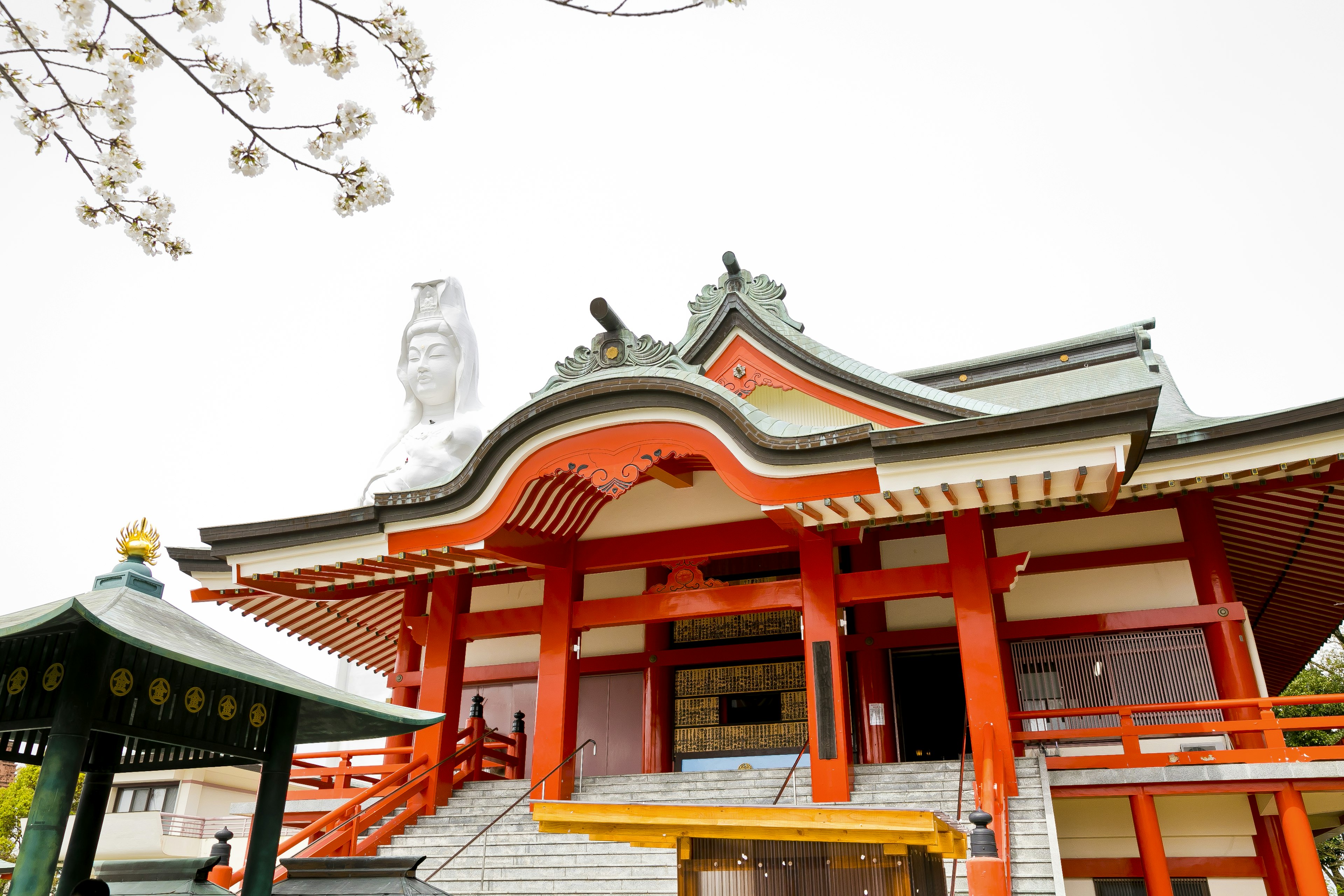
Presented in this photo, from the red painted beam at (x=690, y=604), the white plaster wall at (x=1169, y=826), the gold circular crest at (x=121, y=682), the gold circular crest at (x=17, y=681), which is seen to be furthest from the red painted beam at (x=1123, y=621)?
the gold circular crest at (x=17, y=681)

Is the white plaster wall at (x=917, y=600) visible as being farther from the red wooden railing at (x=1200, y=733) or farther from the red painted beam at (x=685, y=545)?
the red wooden railing at (x=1200, y=733)

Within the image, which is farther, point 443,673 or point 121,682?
point 443,673

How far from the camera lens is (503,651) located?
13.4m

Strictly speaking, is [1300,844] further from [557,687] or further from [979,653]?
[557,687]

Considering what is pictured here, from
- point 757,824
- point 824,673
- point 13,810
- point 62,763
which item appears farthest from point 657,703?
point 13,810

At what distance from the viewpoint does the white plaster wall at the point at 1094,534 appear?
10.3 metres

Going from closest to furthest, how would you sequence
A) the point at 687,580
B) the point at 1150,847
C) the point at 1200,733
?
the point at 1150,847 < the point at 1200,733 < the point at 687,580

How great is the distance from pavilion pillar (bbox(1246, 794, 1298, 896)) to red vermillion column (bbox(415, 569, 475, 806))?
8.07 metres

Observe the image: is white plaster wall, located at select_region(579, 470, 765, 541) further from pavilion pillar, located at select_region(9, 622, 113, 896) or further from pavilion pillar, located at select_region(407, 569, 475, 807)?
pavilion pillar, located at select_region(9, 622, 113, 896)

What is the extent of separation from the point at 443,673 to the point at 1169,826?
25.4 ft

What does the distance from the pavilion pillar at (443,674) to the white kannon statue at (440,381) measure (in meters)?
2.84

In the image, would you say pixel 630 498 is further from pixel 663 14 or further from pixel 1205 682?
pixel 663 14

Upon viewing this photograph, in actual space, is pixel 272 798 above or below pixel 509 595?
below

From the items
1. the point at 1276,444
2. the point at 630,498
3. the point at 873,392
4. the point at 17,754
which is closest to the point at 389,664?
the point at 630,498
